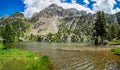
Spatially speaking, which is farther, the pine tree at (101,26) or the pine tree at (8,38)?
the pine tree at (101,26)

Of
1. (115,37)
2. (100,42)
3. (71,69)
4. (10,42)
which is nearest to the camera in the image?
(71,69)

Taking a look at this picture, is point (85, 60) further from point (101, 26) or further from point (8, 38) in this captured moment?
point (101, 26)

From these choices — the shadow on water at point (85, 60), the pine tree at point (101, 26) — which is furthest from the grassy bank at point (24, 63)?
the pine tree at point (101, 26)

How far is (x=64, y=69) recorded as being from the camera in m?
30.7

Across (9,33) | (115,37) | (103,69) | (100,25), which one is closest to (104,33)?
(100,25)

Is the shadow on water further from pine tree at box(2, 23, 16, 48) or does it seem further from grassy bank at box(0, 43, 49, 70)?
pine tree at box(2, 23, 16, 48)

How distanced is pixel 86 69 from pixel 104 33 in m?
99.0

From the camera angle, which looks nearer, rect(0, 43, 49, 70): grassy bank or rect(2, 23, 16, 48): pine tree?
rect(0, 43, 49, 70): grassy bank

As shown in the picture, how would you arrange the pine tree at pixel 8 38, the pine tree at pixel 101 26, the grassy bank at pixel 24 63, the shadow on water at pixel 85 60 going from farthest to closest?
the pine tree at pixel 101 26 → the pine tree at pixel 8 38 → the shadow on water at pixel 85 60 → the grassy bank at pixel 24 63

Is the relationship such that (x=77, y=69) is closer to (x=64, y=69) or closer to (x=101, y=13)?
(x=64, y=69)

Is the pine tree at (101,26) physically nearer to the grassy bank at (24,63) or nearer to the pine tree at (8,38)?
the pine tree at (8,38)

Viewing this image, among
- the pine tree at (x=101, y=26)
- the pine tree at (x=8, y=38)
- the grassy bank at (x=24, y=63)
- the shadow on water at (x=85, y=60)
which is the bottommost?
A: the shadow on water at (x=85, y=60)

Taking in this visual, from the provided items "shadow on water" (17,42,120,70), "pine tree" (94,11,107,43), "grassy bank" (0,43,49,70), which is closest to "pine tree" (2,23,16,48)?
"shadow on water" (17,42,120,70)

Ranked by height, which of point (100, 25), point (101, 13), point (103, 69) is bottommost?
point (103, 69)
